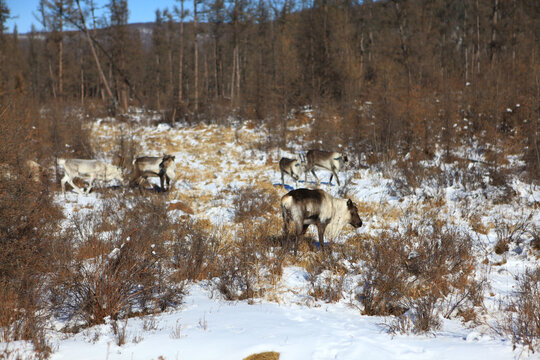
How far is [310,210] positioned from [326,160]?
6699 mm

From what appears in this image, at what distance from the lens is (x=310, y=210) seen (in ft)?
22.2

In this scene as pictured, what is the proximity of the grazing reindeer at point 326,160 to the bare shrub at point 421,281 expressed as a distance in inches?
270

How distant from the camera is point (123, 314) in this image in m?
4.29

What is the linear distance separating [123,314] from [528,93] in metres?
18.4

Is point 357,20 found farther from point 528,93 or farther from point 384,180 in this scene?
point 384,180

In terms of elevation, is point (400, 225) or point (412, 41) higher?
point (412, 41)

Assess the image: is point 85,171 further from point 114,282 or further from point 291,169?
point 114,282

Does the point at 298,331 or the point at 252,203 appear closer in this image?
the point at 298,331

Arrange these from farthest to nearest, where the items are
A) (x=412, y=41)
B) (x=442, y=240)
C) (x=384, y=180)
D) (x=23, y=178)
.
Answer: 1. (x=412, y=41)
2. (x=384, y=180)
3. (x=442, y=240)
4. (x=23, y=178)

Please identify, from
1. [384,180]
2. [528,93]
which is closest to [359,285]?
[384,180]

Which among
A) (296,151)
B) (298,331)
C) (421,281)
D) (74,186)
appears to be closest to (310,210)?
→ (421,281)

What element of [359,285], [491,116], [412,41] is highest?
[412,41]

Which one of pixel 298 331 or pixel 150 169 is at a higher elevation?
pixel 150 169

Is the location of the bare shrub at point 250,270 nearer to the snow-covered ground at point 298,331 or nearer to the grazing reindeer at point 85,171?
the snow-covered ground at point 298,331
